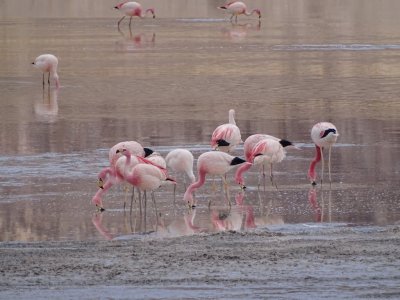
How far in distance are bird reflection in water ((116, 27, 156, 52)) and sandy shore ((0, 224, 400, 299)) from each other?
1986cm

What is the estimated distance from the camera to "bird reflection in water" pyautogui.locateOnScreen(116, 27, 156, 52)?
30.0m

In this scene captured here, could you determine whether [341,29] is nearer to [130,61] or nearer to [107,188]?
[130,61]

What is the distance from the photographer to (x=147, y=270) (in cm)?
844

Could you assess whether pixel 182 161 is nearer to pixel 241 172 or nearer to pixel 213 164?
pixel 213 164

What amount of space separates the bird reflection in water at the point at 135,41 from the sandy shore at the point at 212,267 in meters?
19.9

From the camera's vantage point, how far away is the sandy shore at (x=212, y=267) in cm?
777

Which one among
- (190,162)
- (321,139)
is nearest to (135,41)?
(321,139)

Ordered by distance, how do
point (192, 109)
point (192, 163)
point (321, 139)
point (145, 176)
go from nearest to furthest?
point (145, 176)
point (192, 163)
point (321, 139)
point (192, 109)

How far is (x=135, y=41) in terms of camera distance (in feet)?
105

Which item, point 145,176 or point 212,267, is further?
point 145,176

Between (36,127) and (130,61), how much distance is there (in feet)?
30.6

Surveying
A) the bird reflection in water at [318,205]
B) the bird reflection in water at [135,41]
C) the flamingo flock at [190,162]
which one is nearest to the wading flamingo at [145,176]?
the flamingo flock at [190,162]

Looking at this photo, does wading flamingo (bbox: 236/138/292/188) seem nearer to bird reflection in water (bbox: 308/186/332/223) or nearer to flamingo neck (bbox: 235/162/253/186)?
flamingo neck (bbox: 235/162/253/186)

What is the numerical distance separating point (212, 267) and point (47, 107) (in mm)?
11673
